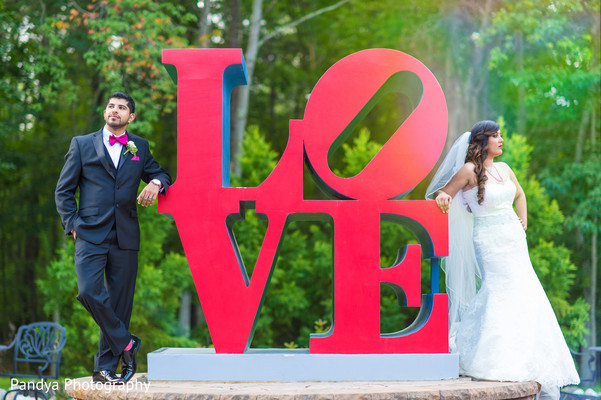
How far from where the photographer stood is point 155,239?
8.57 m

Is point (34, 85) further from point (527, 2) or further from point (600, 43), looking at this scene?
point (600, 43)

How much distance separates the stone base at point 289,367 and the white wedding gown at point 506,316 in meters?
0.36

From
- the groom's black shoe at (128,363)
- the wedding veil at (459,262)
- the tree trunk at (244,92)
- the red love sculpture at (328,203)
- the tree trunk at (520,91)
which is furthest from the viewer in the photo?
the tree trunk at (520,91)

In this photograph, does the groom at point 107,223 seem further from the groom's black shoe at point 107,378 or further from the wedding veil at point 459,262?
the wedding veil at point 459,262

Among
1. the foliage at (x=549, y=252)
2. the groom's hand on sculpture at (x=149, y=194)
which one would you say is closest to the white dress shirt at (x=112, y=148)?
the groom's hand on sculpture at (x=149, y=194)

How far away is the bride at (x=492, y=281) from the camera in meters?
3.99

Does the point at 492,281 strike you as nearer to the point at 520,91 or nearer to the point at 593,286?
the point at 593,286

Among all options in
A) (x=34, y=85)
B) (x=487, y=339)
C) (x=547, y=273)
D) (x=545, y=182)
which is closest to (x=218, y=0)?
(x=34, y=85)

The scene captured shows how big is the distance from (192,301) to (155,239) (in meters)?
3.31

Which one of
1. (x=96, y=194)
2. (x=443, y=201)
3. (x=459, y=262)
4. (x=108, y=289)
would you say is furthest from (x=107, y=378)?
(x=459, y=262)

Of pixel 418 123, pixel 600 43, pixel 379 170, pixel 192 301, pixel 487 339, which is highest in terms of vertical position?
pixel 600 43

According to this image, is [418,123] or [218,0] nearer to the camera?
[418,123]

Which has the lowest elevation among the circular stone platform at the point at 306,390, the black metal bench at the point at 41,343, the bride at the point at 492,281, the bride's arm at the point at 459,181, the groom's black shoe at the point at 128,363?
the black metal bench at the point at 41,343

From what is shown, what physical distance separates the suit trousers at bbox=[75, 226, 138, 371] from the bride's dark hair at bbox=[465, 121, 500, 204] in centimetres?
258
